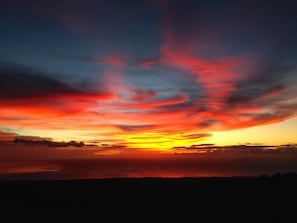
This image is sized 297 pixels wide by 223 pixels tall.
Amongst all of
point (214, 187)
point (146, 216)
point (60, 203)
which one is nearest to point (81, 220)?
point (146, 216)

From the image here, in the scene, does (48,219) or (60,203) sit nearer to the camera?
(48,219)

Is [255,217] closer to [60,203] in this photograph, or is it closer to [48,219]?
[48,219]

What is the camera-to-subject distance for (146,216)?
60.3ft

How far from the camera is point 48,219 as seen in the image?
59.5ft

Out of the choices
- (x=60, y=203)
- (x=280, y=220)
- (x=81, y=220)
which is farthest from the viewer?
(x=60, y=203)

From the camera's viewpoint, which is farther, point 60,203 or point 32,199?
point 32,199

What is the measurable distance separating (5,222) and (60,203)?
334 inches

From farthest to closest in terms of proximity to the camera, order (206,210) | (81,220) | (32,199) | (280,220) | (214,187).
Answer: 1. (214,187)
2. (32,199)
3. (206,210)
4. (81,220)
5. (280,220)

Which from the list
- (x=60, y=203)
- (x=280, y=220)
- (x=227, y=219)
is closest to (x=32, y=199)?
(x=60, y=203)

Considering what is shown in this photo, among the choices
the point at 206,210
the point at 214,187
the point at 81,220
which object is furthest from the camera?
the point at 214,187

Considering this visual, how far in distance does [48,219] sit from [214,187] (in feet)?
56.7

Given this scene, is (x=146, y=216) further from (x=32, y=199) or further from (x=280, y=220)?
(x=32, y=199)

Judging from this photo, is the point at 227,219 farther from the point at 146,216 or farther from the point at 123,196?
the point at 123,196

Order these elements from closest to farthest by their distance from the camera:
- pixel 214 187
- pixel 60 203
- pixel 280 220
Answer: pixel 280 220 → pixel 60 203 → pixel 214 187
